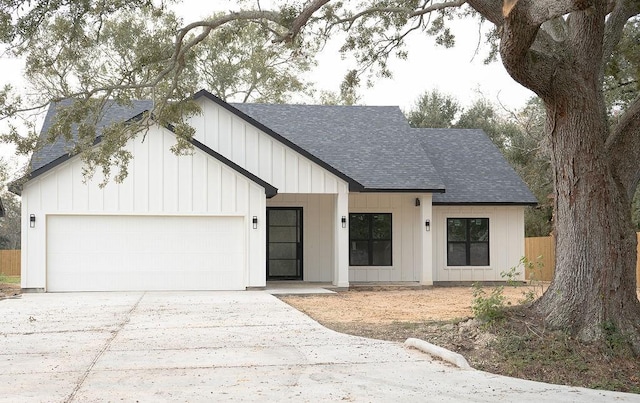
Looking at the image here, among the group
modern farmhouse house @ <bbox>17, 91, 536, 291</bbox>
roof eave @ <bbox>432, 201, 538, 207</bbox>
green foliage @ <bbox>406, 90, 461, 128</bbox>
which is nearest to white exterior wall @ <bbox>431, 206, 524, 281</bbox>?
modern farmhouse house @ <bbox>17, 91, 536, 291</bbox>

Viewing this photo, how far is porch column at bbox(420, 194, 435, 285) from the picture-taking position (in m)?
21.9

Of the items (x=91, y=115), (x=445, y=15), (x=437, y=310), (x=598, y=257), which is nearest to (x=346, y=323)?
(x=437, y=310)

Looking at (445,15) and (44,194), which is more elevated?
(445,15)

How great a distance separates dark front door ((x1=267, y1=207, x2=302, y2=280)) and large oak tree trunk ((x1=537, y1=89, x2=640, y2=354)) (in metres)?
13.1

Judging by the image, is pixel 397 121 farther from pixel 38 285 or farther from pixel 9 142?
pixel 9 142

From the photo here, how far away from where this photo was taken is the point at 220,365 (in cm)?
873

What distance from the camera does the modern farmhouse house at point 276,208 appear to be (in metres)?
19.0

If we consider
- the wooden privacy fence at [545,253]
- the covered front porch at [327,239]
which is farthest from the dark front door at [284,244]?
the wooden privacy fence at [545,253]

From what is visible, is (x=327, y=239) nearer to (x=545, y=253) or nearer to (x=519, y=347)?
(x=545, y=253)

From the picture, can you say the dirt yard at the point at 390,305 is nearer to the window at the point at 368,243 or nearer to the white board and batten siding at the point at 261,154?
the window at the point at 368,243

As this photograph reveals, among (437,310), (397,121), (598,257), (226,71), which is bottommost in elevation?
(437,310)

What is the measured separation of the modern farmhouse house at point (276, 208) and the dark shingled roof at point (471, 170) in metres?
0.06

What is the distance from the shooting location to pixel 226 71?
39500 millimetres

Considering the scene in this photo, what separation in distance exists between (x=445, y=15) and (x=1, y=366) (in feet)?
33.2
